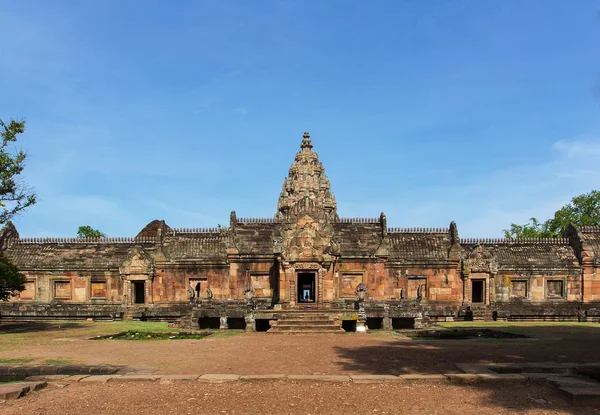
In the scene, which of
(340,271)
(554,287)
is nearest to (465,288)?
(554,287)

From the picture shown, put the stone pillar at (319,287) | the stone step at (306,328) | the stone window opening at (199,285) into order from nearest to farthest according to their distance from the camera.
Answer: the stone step at (306,328) < the stone pillar at (319,287) < the stone window opening at (199,285)

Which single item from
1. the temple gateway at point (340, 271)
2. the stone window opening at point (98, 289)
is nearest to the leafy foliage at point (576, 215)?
the temple gateway at point (340, 271)

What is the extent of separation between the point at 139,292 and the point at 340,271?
12706 mm

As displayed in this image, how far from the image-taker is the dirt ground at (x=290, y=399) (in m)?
8.79

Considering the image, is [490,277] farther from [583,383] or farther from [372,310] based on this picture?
[583,383]

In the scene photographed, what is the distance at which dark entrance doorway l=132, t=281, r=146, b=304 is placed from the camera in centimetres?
3205

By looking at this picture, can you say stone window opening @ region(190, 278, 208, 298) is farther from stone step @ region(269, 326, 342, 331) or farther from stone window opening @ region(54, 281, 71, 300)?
stone step @ region(269, 326, 342, 331)

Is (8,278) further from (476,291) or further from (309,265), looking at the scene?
(476,291)

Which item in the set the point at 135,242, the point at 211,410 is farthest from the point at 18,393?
the point at 135,242

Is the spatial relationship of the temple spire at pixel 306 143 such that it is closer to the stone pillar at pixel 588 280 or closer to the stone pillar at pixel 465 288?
the stone pillar at pixel 465 288

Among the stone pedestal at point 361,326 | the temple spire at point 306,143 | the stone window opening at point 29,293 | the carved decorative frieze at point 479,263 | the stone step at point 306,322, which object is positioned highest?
the temple spire at point 306,143

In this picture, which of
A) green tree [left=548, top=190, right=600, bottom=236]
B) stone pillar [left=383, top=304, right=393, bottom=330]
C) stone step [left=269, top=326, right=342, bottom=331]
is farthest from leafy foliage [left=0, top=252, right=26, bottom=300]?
green tree [left=548, top=190, right=600, bottom=236]

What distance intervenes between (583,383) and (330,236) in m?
17.1

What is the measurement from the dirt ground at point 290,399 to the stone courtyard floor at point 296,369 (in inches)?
0.7
